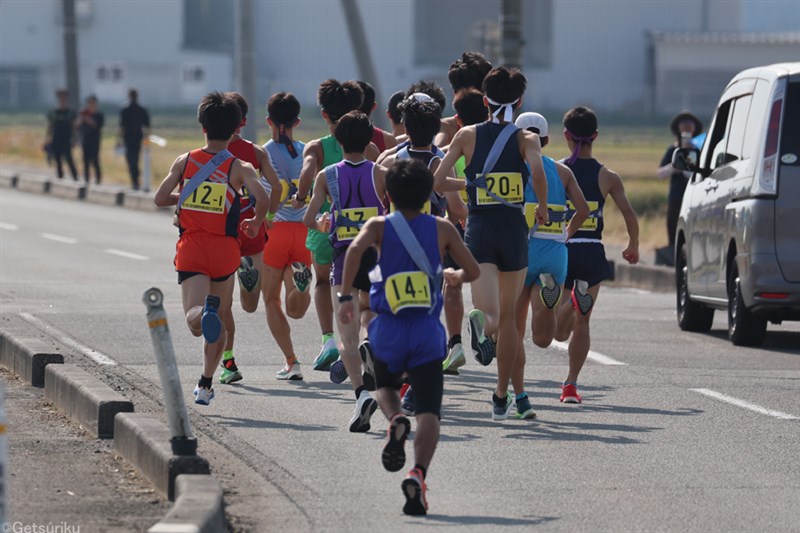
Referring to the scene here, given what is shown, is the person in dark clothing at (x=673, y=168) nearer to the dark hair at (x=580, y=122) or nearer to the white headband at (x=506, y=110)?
the dark hair at (x=580, y=122)

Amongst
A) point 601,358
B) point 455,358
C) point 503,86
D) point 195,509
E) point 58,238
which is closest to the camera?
point 195,509

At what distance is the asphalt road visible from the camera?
7.47m

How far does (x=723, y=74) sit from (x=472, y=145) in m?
74.8

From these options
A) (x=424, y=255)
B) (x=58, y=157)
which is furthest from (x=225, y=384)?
(x=58, y=157)

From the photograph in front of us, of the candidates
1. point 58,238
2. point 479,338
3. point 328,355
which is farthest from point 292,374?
point 58,238

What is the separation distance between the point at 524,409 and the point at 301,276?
74.0 inches

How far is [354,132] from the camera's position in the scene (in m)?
9.51

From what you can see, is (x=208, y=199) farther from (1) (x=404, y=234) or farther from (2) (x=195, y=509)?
(2) (x=195, y=509)

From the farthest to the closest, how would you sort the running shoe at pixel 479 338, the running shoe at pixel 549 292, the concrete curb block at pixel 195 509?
the running shoe at pixel 549 292 < the running shoe at pixel 479 338 < the concrete curb block at pixel 195 509

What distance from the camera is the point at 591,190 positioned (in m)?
10.8

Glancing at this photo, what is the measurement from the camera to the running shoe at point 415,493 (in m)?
7.23

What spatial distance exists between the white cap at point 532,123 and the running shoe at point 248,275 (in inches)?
74.1

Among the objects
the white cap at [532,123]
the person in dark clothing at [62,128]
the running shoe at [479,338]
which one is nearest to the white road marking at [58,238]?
the person in dark clothing at [62,128]

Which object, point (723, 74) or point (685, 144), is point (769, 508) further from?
point (723, 74)
